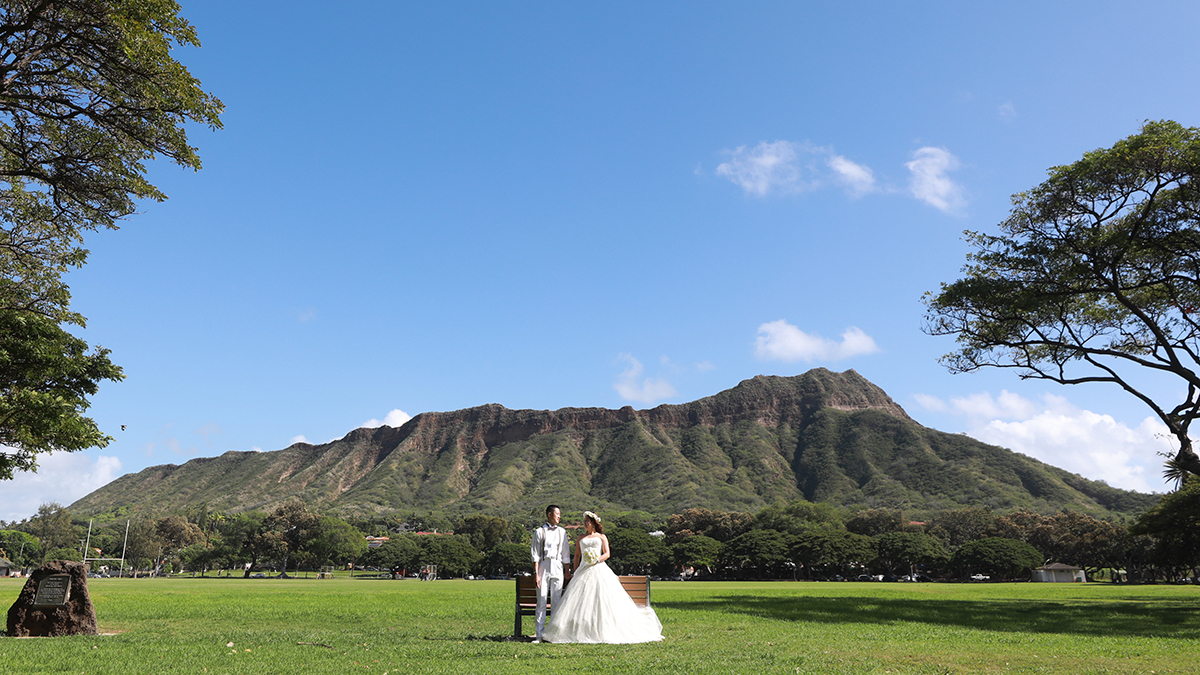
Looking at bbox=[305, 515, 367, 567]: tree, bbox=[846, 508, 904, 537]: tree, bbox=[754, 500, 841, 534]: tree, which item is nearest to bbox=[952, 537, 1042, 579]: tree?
bbox=[846, 508, 904, 537]: tree

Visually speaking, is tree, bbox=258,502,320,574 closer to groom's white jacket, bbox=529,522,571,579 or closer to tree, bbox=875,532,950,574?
tree, bbox=875,532,950,574

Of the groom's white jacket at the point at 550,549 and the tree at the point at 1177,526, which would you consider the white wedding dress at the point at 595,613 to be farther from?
the tree at the point at 1177,526

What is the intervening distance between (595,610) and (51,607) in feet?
31.2

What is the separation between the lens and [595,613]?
1130cm

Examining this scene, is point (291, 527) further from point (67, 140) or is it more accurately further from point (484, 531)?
point (67, 140)

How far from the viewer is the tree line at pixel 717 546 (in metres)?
94.6

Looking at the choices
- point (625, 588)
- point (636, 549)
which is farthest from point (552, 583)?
point (636, 549)

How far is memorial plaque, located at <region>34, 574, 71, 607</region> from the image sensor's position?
12.1m

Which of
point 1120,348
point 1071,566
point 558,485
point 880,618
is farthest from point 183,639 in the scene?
point 558,485

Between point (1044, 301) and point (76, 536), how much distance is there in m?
177

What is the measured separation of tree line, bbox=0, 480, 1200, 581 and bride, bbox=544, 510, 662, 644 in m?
65.0

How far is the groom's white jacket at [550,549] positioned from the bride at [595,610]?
1.03 ft

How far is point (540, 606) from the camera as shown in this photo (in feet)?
37.1

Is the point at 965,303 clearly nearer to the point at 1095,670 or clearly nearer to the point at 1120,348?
the point at 1120,348
